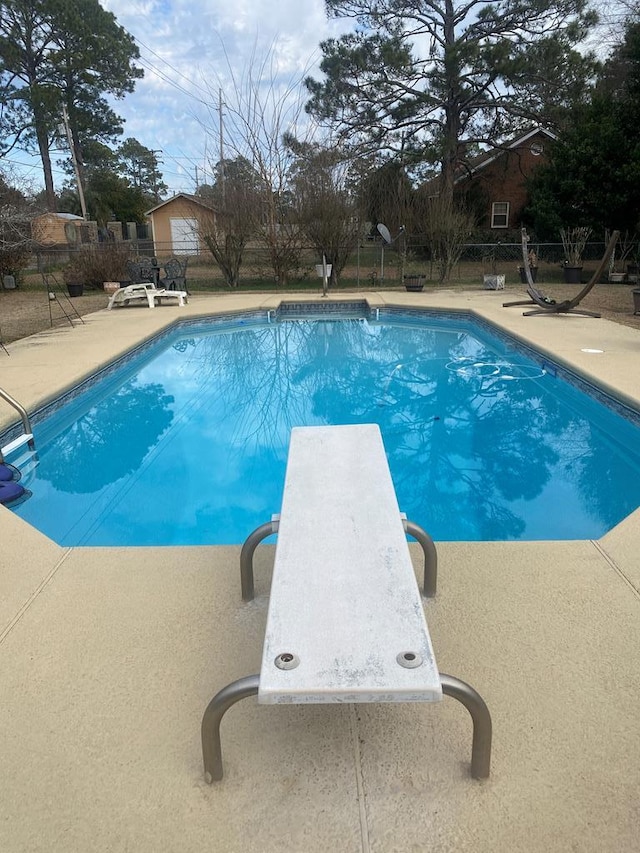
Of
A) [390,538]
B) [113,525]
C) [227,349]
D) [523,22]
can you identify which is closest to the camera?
[390,538]

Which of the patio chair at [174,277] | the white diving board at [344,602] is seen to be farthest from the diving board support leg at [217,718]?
the patio chair at [174,277]

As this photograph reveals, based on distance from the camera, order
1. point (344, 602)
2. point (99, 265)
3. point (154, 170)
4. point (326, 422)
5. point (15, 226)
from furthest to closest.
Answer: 1. point (154, 170)
2. point (99, 265)
3. point (15, 226)
4. point (326, 422)
5. point (344, 602)

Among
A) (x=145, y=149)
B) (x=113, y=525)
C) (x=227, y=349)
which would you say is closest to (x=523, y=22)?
(x=227, y=349)

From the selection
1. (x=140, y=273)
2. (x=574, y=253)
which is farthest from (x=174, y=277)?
(x=574, y=253)

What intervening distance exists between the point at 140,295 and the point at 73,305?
1.33 meters

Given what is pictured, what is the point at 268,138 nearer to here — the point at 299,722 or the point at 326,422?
the point at 326,422

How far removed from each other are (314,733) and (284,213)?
14498 millimetres

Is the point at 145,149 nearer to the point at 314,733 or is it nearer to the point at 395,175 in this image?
the point at 395,175

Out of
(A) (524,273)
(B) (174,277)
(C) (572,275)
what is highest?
(B) (174,277)

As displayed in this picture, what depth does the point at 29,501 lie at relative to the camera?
4.10 meters

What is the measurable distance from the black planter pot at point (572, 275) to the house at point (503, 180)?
6053 mm

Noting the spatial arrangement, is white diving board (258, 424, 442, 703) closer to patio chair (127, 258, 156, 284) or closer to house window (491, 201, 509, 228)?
patio chair (127, 258, 156, 284)

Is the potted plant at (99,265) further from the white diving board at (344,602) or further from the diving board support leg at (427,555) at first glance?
the diving board support leg at (427,555)

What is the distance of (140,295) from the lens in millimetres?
12172
